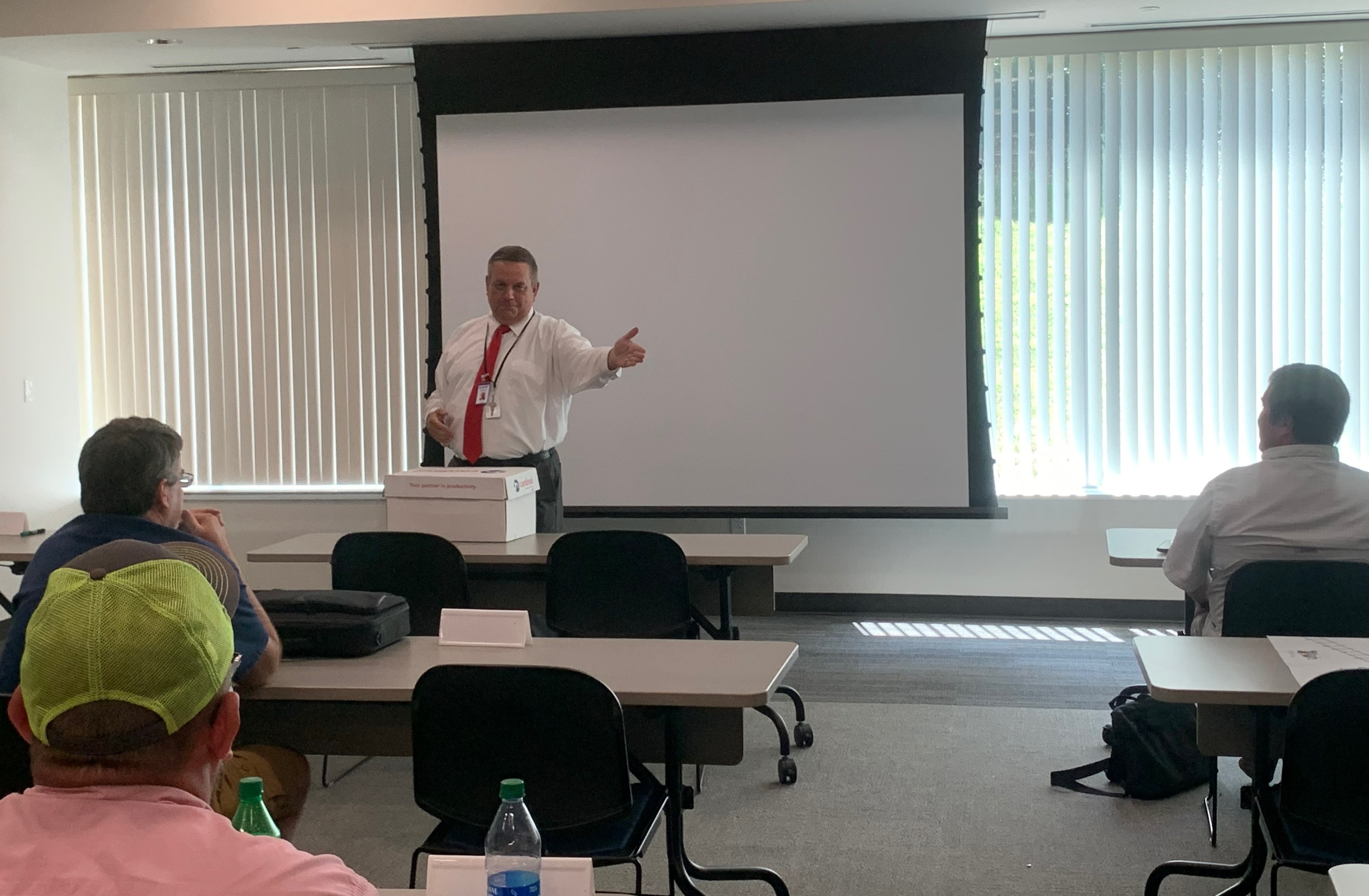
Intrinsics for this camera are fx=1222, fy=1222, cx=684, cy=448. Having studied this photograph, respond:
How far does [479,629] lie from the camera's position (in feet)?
8.82

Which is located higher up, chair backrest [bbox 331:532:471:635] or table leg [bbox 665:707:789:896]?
chair backrest [bbox 331:532:471:635]

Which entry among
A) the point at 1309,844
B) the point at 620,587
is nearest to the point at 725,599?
the point at 620,587

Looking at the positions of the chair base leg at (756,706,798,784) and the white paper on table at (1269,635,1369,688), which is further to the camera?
the chair base leg at (756,706,798,784)

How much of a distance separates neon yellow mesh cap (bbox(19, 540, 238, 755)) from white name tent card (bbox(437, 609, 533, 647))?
5.07 feet

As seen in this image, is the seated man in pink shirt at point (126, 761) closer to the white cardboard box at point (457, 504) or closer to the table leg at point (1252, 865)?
the table leg at point (1252, 865)

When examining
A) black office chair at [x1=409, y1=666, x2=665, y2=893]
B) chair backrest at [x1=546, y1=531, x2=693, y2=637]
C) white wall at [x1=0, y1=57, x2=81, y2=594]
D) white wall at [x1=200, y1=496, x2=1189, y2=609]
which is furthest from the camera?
white wall at [x1=0, y1=57, x2=81, y2=594]

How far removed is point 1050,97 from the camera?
5918 mm

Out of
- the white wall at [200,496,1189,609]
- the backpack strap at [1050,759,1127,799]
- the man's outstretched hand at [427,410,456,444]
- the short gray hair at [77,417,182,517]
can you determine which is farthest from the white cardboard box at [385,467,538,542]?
the white wall at [200,496,1189,609]

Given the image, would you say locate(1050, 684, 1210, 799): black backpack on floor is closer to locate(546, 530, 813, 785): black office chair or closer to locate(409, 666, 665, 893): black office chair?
locate(546, 530, 813, 785): black office chair

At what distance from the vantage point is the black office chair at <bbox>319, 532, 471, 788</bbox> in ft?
11.8

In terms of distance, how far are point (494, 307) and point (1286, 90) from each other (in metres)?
3.88

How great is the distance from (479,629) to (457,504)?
4.62 ft

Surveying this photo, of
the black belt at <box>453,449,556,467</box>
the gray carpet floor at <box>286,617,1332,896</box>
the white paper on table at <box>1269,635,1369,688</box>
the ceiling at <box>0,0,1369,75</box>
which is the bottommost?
the gray carpet floor at <box>286,617,1332,896</box>

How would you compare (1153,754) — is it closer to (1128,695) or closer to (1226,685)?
(1128,695)
